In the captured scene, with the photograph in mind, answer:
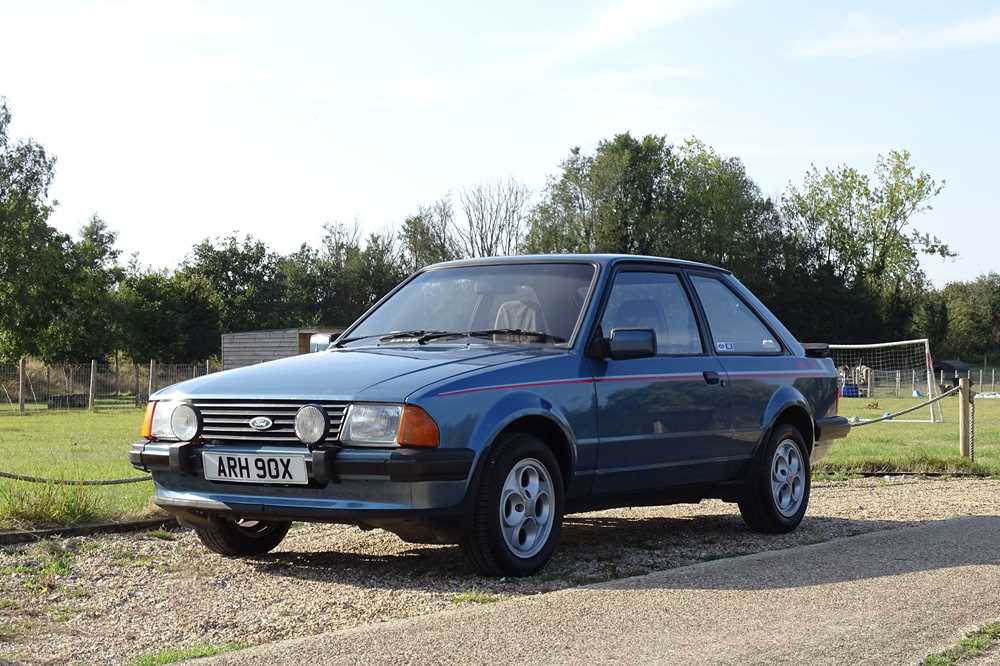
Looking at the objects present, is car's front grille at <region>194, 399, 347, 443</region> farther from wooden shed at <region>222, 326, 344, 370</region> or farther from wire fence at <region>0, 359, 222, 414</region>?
wooden shed at <region>222, 326, 344, 370</region>

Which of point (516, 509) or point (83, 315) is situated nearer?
point (516, 509)

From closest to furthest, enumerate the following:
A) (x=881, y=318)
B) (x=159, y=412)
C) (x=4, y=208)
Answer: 1. (x=159, y=412)
2. (x=4, y=208)
3. (x=881, y=318)

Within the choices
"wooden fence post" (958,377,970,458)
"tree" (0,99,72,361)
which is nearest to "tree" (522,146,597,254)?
"tree" (0,99,72,361)

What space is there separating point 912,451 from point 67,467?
10863mm

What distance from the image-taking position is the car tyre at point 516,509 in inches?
263

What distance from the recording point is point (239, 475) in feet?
22.2

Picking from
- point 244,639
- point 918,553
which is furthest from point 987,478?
point 244,639

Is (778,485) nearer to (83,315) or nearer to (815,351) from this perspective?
(815,351)

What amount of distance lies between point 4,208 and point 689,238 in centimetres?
4584

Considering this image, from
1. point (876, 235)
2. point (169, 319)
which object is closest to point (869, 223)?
point (876, 235)

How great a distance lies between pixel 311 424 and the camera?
21.4 ft

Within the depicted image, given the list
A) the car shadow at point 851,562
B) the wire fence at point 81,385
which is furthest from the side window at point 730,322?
the wire fence at point 81,385

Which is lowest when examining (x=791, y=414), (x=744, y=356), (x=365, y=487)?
A: (x=365, y=487)

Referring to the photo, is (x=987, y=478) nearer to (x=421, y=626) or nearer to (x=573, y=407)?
(x=573, y=407)
